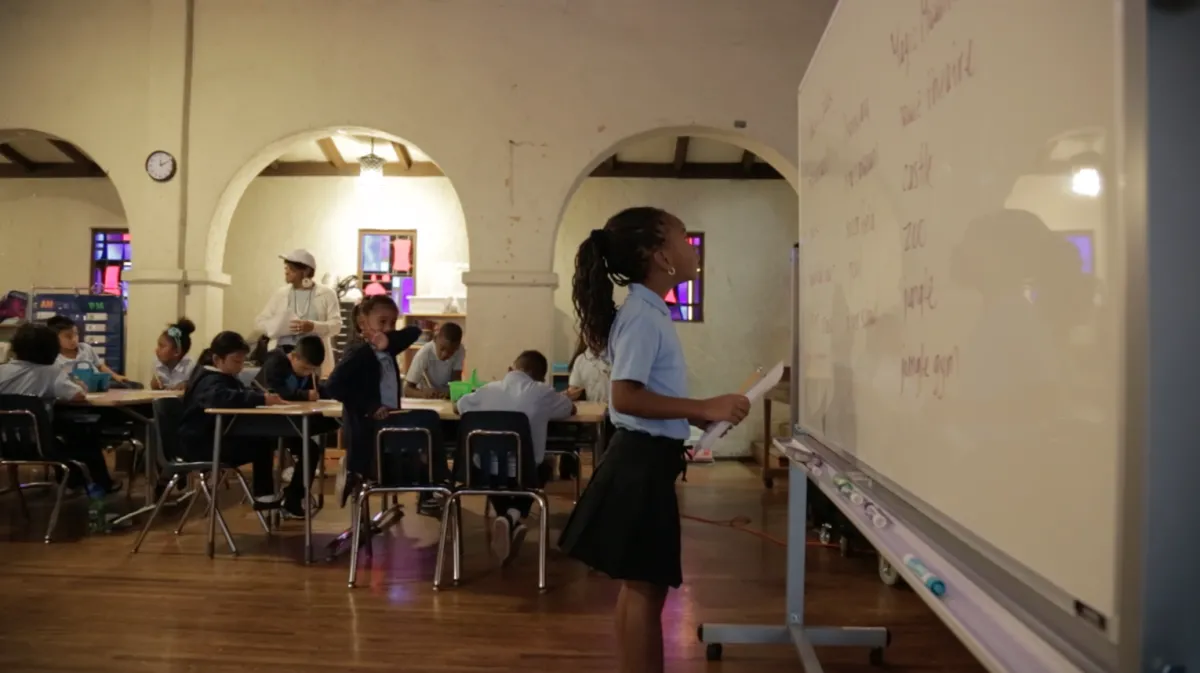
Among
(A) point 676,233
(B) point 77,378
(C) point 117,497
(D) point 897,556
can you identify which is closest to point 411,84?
(B) point 77,378

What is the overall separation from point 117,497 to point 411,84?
142 inches

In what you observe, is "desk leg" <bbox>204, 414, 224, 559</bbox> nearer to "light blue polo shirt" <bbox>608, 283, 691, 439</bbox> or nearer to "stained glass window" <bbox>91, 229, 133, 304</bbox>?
"light blue polo shirt" <bbox>608, 283, 691, 439</bbox>

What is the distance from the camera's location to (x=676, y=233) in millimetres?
1762

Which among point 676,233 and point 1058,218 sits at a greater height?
point 676,233

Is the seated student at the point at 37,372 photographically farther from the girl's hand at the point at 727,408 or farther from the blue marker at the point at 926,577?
the blue marker at the point at 926,577

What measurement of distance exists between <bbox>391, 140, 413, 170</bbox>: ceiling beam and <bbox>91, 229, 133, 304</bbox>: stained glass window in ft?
10.9

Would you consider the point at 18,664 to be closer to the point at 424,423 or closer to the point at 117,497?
the point at 424,423

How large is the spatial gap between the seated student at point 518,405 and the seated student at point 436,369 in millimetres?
1557

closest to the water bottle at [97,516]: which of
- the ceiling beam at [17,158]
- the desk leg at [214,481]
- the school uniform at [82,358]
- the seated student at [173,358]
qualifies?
the desk leg at [214,481]

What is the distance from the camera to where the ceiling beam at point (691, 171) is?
807cm

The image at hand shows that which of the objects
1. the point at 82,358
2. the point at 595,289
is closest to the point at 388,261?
the point at 82,358

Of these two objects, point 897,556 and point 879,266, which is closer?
point 897,556

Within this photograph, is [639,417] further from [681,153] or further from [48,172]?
[48,172]

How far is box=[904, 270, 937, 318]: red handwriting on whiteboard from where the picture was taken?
1.11 meters
